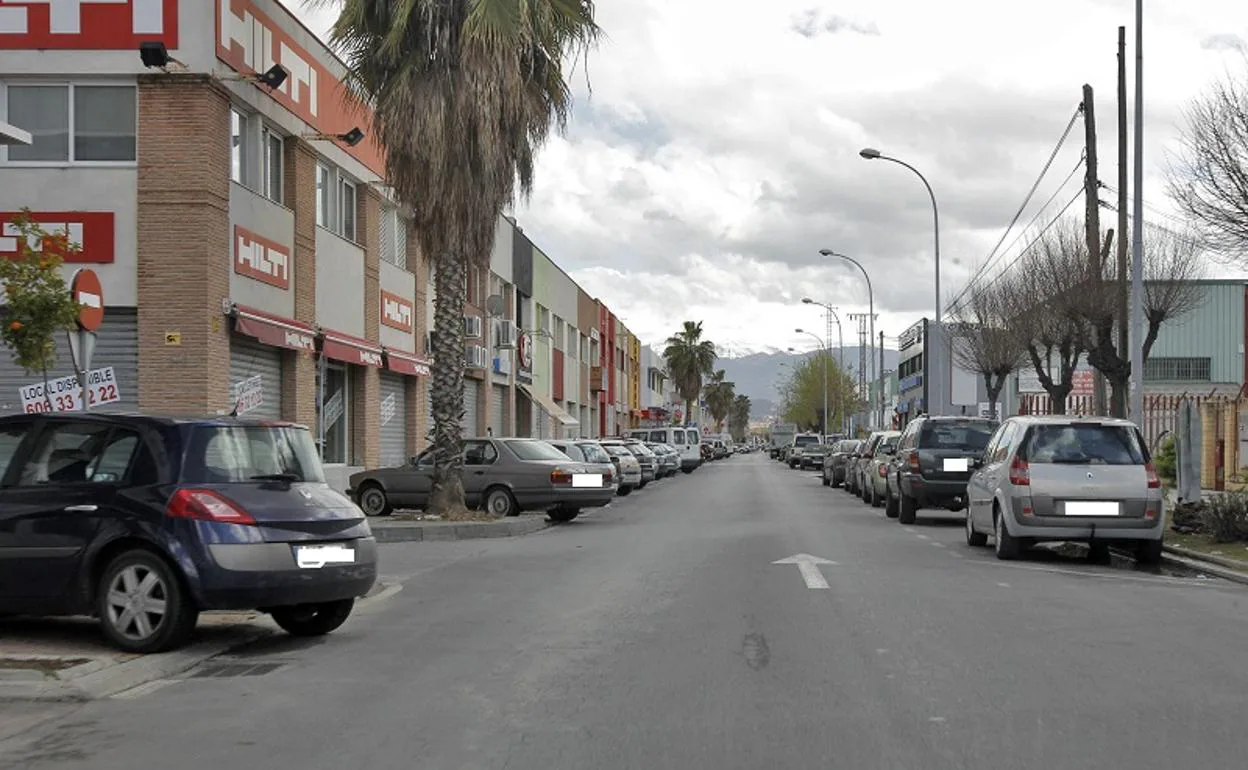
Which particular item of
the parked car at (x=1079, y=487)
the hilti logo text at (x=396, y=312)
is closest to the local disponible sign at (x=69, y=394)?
the parked car at (x=1079, y=487)

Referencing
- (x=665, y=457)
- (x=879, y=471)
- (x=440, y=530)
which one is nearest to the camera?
(x=440, y=530)

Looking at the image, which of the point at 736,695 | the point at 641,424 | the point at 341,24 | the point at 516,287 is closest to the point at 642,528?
the point at 341,24

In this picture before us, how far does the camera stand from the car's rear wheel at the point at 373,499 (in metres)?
23.6

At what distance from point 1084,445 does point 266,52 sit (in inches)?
599

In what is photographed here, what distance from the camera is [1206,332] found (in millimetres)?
61094

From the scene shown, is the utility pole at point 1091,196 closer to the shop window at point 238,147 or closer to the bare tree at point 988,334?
the bare tree at point 988,334

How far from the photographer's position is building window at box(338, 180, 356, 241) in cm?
2834

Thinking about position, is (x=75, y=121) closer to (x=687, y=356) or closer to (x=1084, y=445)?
(x=1084, y=445)

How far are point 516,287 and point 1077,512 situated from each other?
1388 inches

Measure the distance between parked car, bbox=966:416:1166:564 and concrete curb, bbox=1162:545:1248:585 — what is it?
0.95 feet

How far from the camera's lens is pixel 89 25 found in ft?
68.1

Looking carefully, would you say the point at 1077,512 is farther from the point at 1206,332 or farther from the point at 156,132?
the point at 1206,332

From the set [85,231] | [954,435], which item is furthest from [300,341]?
[954,435]

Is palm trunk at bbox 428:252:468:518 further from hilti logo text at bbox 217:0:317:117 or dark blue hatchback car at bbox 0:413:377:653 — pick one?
dark blue hatchback car at bbox 0:413:377:653
